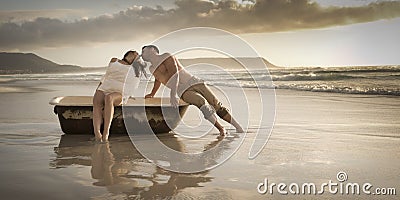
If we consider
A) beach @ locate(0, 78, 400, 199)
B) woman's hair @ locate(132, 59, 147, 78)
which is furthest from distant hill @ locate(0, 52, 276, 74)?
woman's hair @ locate(132, 59, 147, 78)

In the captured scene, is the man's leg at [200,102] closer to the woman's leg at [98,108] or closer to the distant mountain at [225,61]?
the woman's leg at [98,108]

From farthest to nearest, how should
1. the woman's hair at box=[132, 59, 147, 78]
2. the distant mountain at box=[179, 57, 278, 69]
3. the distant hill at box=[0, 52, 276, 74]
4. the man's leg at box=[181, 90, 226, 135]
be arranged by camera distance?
the distant hill at box=[0, 52, 276, 74] → the distant mountain at box=[179, 57, 278, 69] → the man's leg at box=[181, 90, 226, 135] → the woman's hair at box=[132, 59, 147, 78]

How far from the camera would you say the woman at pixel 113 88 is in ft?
15.1

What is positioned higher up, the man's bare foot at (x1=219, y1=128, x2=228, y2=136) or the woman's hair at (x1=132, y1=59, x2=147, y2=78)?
the woman's hair at (x1=132, y1=59, x2=147, y2=78)

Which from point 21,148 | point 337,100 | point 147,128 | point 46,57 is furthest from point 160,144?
point 46,57

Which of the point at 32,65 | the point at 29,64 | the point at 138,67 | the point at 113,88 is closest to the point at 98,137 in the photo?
the point at 113,88

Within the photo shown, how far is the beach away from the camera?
271 cm

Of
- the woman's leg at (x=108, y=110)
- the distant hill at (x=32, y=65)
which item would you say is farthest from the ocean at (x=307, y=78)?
the woman's leg at (x=108, y=110)

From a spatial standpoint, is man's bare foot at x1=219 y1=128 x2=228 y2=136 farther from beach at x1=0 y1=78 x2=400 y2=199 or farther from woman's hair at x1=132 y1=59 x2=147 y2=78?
woman's hair at x1=132 y1=59 x2=147 y2=78

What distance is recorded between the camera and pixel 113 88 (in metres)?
4.71

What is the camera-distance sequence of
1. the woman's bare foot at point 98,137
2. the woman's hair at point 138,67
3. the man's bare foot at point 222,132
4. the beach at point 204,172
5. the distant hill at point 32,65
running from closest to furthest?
the beach at point 204,172 < the woman's bare foot at point 98,137 < the woman's hair at point 138,67 < the man's bare foot at point 222,132 < the distant hill at point 32,65

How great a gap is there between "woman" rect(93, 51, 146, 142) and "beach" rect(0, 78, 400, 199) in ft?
0.72

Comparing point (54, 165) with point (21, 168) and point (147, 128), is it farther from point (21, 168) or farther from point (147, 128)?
point (147, 128)

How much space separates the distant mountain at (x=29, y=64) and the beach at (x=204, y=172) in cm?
1036
